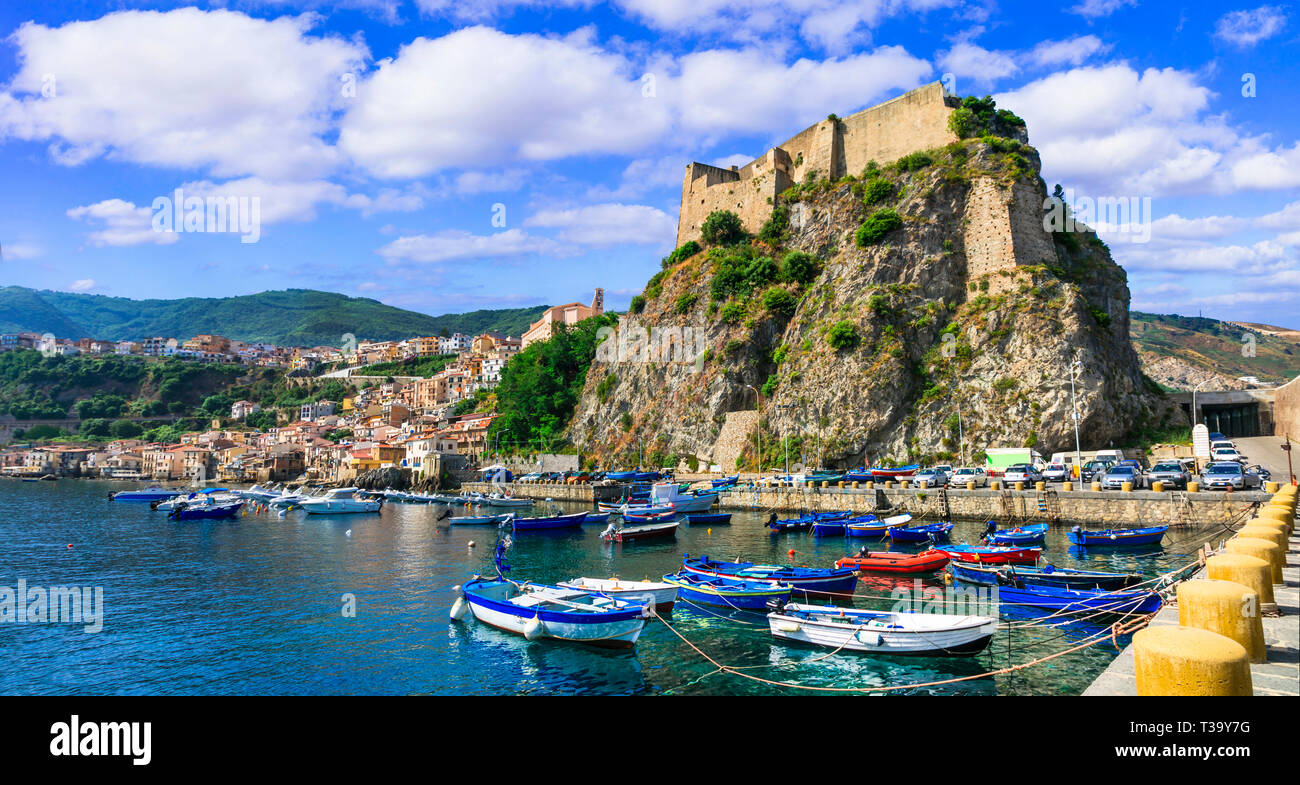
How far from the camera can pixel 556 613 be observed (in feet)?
54.6

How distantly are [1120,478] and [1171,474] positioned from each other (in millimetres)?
1952

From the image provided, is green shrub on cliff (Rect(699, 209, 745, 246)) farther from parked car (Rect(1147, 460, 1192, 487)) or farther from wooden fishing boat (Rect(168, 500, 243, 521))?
wooden fishing boat (Rect(168, 500, 243, 521))

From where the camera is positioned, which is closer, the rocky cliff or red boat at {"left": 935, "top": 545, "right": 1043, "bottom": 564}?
red boat at {"left": 935, "top": 545, "right": 1043, "bottom": 564}

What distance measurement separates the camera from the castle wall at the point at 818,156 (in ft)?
182

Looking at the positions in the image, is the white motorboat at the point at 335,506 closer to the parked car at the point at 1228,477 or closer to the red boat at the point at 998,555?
the red boat at the point at 998,555

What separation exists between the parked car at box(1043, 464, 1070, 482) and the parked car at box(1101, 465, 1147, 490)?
1636mm

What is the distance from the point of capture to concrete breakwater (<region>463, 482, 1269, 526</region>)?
1127 inches

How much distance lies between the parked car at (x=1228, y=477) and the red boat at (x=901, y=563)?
15075 millimetres

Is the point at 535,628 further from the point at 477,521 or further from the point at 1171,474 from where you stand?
the point at 1171,474

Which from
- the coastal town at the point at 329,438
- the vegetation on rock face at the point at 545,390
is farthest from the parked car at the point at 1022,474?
the coastal town at the point at 329,438

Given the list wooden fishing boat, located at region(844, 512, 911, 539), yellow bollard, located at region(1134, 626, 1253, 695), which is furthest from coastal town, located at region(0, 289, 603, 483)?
yellow bollard, located at region(1134, 626, 1253, 695)
